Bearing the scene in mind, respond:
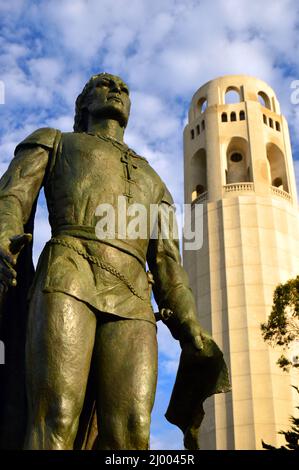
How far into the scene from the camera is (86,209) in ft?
12.8

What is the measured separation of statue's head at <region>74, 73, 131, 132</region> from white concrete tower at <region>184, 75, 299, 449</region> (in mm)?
25054

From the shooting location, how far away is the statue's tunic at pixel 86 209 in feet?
12.0

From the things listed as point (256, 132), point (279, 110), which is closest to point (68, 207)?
point (256, 132)

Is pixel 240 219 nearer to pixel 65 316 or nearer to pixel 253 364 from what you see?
pixel 253 364

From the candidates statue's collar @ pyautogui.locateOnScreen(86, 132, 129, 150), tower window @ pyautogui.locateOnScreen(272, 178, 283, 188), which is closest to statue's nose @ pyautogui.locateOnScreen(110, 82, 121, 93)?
statue's collar @ pyautogui.locateOnScreen(86, 132, 129, 150)

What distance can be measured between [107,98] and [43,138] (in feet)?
2.24

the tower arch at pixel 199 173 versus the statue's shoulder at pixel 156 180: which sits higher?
the tower arch at pixel 199 173

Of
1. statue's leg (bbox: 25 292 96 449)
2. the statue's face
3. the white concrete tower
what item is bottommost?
statue's leg (bbox: 25 292 96 449)

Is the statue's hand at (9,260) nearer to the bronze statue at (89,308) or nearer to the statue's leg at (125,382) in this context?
the bronze statue at (89,308)

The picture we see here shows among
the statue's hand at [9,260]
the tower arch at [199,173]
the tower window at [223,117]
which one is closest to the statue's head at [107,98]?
the statue's hand at [9,260]

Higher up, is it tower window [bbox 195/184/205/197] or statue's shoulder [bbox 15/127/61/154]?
tower window [bbox 195/184/205/197]

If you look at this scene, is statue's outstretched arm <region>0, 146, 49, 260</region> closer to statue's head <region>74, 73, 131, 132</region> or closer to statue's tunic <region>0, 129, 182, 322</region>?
statue's tunic <region>0, 129, 182, 322</region>

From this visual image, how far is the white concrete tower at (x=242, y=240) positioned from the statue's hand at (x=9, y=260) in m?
25.9

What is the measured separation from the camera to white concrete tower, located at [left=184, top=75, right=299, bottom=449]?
93.3ft
